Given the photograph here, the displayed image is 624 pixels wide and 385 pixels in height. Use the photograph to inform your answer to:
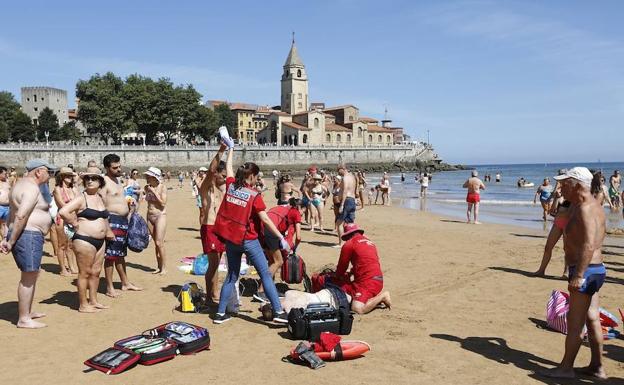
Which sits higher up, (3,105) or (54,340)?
(3,105)

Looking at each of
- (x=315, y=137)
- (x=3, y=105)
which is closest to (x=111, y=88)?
(x=3, y=105)

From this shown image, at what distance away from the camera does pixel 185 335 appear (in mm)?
4895

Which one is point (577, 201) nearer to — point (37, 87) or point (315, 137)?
point (315, 137)

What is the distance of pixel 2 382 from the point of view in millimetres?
4117

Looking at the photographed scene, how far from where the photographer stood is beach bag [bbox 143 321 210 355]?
477 cm

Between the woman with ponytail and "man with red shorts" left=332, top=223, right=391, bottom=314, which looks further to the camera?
"man with red shorts" left=332, top=223, right=391, bottom=314

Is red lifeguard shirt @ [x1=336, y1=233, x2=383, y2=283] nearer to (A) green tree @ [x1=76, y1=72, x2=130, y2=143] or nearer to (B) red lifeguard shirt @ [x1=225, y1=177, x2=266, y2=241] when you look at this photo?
(B) red lifeguard shirt @ [x1=225, y1=177, x2=266, y2=241]

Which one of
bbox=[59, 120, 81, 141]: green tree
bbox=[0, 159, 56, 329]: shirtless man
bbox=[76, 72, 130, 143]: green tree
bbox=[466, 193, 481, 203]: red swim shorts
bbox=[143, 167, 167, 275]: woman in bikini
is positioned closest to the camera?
bbox=[0, 159, 56, 329]: shirtless man

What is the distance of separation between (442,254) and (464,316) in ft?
13.9

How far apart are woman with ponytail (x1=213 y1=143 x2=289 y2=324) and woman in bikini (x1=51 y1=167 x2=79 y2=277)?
3.55 m

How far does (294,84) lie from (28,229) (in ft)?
306

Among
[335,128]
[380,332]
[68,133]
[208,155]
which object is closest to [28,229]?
[380,332]


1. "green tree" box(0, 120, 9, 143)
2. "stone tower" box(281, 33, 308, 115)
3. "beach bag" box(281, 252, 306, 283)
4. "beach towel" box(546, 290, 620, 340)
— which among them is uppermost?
"stone tower" box(281, 33, 308, 115)

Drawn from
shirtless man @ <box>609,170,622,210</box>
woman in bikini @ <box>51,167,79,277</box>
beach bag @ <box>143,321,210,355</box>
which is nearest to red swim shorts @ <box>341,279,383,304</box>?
beach bag @ <box>143,321,210,355</box>
